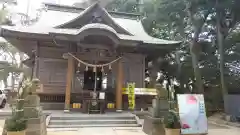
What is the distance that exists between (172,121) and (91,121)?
3437 millimetres

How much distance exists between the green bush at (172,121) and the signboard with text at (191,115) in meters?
0.17

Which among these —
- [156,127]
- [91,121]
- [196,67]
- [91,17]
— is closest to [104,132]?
[91,121]

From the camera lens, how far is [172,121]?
6121mm

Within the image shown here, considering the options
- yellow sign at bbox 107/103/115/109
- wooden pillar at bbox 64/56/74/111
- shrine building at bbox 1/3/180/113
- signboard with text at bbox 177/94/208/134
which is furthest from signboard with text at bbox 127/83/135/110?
signboard with text at bbox 177/94/208/134

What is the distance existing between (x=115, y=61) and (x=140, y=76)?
2097 mm

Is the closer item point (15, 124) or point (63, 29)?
point (15, 124)

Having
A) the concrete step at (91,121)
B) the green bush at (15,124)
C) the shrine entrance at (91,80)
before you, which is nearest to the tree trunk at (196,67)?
the concrete step at (91,121)

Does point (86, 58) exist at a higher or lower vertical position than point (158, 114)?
higher

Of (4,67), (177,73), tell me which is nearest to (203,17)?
(177,73)

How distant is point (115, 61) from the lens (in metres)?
10.3

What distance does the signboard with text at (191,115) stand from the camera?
20.6ft

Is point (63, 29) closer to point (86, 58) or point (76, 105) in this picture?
point (86, 58)

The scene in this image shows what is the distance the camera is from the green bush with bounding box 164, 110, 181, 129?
612 cm

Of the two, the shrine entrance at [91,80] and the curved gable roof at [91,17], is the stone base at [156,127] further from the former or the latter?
the curved gable roof at [91,17]
